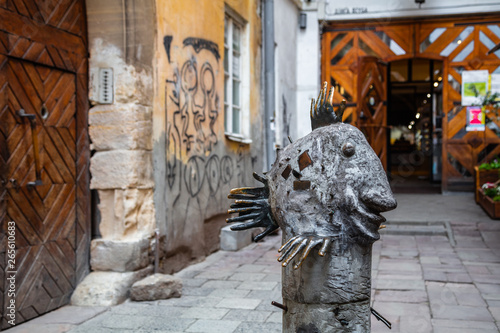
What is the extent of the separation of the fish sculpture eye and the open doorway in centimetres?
993

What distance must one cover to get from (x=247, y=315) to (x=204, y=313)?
1.22ft

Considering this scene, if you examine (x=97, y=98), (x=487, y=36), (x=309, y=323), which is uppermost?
(x=487, y=36)

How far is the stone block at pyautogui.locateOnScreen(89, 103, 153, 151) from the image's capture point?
5.24 metres

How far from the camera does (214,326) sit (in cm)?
423

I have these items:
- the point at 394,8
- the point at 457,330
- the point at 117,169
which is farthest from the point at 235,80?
the point at 457,330

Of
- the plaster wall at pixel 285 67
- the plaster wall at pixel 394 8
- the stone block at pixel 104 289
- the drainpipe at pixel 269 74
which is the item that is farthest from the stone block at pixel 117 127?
the plaster wall at pixel 394 8

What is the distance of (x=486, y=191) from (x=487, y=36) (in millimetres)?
3913

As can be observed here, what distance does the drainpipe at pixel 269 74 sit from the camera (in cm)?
921

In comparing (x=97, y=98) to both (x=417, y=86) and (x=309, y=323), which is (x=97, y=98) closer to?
(x=309, y=323)

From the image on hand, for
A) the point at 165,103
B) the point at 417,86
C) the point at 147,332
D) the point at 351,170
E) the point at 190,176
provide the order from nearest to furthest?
the point at 351,170
the point at 147,332
the point at 165,103
the point at 190,176
the point at 417,86

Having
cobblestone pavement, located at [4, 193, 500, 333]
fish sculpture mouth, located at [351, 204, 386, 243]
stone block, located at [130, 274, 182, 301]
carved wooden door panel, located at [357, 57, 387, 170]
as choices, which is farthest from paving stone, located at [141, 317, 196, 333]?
carved wooden door panel, located at [357, 57, 387, 170]

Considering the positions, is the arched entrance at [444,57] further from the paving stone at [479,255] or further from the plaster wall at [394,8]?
the paving stone at [479,255]

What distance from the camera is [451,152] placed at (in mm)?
11781

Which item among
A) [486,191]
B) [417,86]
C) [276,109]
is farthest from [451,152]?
[417,86]
